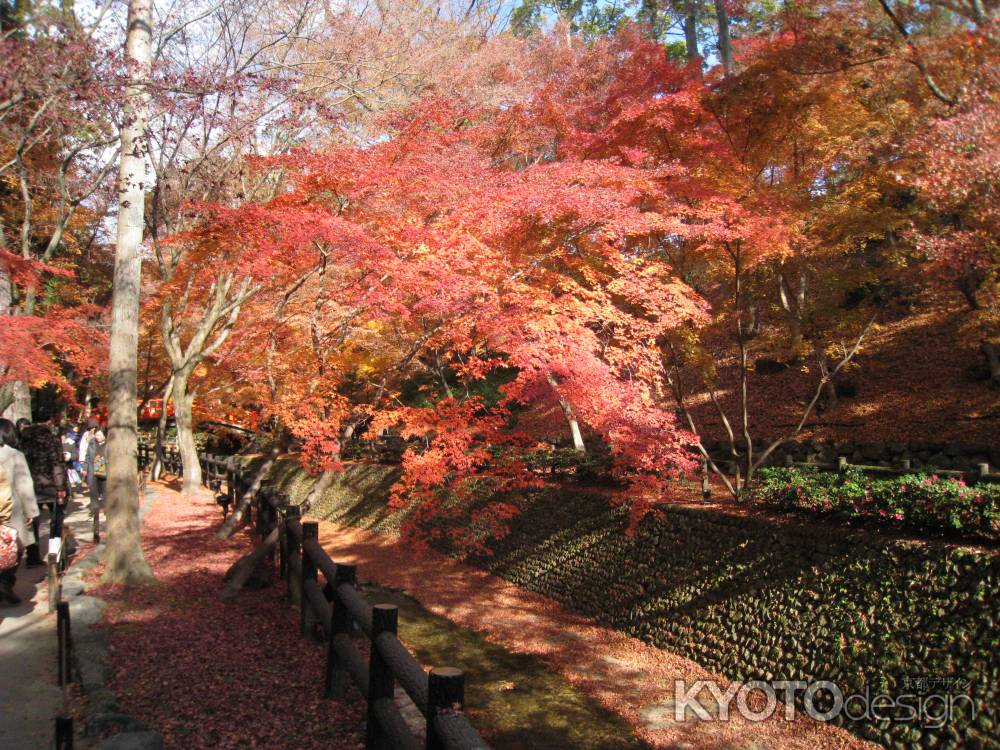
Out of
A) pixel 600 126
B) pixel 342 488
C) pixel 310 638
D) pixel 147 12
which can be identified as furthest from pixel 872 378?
pixel 147 12

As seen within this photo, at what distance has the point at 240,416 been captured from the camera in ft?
74.2

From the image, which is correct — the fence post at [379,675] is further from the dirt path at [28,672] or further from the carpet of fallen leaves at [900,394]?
the carpet of fallen leaves at [900,394]

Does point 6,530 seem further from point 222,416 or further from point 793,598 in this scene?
point 222,416

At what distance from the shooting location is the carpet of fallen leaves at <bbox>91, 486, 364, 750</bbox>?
397 centimetres

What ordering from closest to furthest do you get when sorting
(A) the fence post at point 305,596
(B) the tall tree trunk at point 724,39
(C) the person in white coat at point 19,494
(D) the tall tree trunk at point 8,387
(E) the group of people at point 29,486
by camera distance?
(E) the group of people at point 29,486, (C) the person in white coat at point 19,494, (A) the fence post at point 305,596, (D) the tall tree trunk at point 8,387, (B) the tall tree trunk at point 724,39

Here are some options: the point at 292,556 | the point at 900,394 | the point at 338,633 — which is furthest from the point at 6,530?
the point at 900,394

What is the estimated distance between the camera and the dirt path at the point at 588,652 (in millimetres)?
5926

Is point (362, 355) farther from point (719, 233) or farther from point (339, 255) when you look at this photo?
point (719, 233)

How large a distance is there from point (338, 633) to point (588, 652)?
4572 millimetres

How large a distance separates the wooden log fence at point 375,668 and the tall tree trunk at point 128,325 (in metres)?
2.01

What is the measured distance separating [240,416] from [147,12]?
1654 cm

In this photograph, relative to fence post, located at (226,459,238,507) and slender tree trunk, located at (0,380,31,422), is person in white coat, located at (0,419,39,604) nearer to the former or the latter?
fence post, located at (226,459,238,507)

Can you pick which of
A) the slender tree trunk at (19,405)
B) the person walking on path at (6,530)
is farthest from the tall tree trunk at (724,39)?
the slender tree trunk at (19,405)

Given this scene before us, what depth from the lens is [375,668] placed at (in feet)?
12.4
